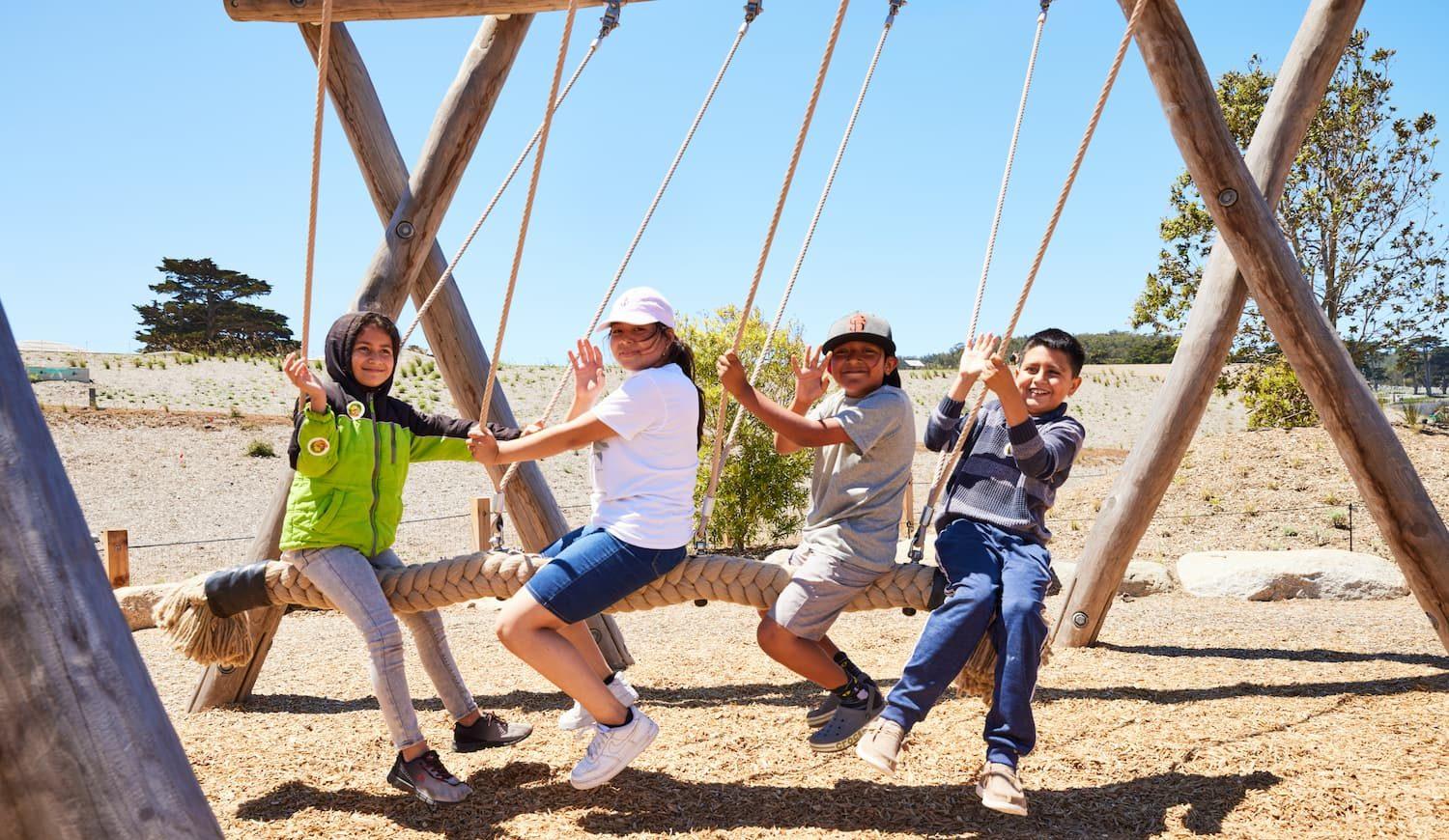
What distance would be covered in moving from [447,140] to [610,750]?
9.02ft

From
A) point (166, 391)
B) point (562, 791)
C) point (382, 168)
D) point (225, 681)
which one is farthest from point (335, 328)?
point (166, 391)

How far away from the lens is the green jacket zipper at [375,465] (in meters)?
3.06

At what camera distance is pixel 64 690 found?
113 centimetres

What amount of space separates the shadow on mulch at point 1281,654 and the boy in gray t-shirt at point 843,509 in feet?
9.45

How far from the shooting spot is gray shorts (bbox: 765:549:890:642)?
2863mm

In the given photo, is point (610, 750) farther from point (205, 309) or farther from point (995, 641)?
point (205, 309)

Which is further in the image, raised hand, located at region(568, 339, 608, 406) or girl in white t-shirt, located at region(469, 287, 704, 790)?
raised hand, located at region(568, 339, 608, 406)

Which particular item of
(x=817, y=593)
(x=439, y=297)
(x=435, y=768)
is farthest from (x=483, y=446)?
(x=439, y=297)

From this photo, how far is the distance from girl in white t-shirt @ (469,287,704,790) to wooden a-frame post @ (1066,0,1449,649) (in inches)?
102

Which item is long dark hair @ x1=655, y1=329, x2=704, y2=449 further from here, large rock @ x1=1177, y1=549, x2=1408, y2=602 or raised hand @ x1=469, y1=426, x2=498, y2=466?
large rock @ x1=1177, y1=549, x2=1408, y2=602

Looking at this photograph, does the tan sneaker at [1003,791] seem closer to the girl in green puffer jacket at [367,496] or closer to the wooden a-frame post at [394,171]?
the girl in green puffer jacket at [367,496]

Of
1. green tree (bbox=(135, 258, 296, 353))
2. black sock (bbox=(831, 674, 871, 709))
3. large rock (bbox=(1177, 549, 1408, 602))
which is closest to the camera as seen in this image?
black sock (bbox=(831, 674, 871, 709))

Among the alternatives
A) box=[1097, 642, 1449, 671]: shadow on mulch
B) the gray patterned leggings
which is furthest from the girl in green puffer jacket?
box=[1097, 642, 1449, 671]: shadow on mulch

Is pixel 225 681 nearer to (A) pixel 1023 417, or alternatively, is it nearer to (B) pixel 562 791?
(B) pixel 562 791
